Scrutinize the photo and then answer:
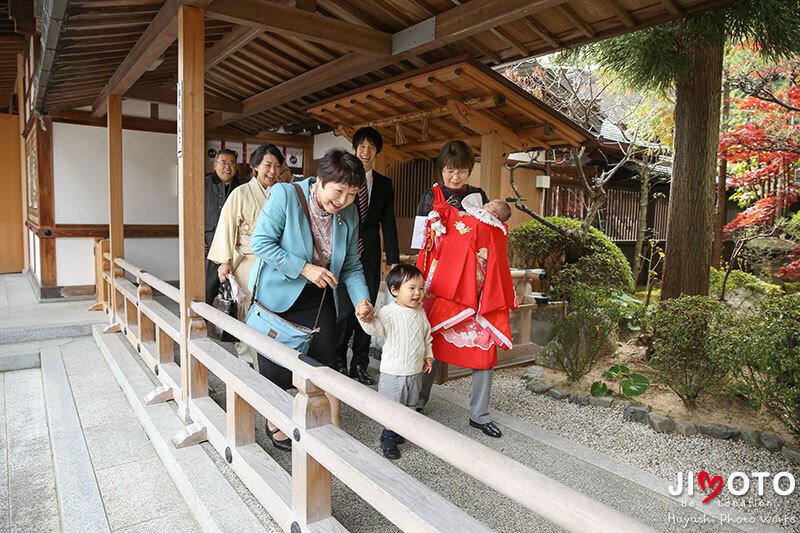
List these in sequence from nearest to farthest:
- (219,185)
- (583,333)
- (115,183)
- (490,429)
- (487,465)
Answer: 1. (487,465)
2. (490,429)
3. (583,333)
4. (219,185)
5. (115,183)

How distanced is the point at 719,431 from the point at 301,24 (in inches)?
181

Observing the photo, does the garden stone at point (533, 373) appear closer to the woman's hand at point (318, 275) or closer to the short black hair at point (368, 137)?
the short black hair at point (368, 137)

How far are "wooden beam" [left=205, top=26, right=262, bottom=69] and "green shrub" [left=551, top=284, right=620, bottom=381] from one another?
422cm

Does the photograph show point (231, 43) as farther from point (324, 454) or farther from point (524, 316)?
point (324, 454)

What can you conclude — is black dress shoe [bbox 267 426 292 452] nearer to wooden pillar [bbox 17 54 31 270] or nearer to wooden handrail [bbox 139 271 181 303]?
wooden handrail [bbox 139 271 181 303]

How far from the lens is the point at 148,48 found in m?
4.44

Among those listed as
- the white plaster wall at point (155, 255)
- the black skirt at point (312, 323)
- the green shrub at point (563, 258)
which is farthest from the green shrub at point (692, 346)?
the white plaster wall at point (155, 255)

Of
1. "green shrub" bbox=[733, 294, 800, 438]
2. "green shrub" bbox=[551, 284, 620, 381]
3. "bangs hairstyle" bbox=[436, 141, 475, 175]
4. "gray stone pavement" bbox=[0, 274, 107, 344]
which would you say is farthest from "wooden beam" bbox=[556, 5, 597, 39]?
"gray stone pavement" bbox=[0, 274, 107, 344]

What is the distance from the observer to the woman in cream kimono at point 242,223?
432 centimetres

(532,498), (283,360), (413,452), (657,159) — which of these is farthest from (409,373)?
(657,159)

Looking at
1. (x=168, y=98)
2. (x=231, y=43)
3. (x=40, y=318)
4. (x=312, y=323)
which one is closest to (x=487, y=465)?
(x=312, y=323)

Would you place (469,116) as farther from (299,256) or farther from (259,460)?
(259,460)

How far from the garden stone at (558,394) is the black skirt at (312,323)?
251cm

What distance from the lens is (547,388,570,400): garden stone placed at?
16.5ft
